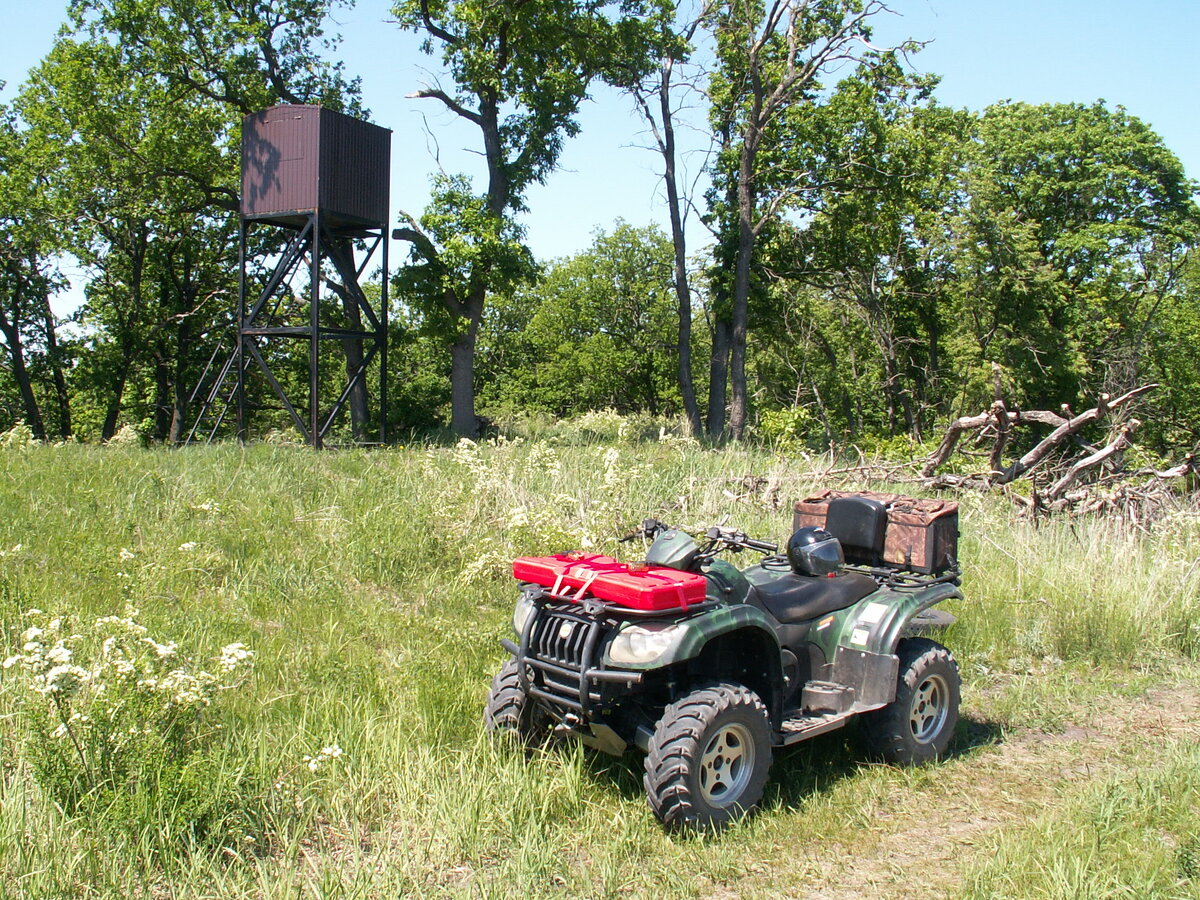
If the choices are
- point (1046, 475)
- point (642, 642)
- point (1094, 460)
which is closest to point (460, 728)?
point (642, 642)

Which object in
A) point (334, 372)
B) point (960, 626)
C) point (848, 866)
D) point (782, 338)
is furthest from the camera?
point (334, 372)

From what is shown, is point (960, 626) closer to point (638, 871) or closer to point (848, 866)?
point (848, 866)

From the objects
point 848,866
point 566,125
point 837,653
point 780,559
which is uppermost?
point 566,125

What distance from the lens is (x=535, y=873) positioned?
3758 mm

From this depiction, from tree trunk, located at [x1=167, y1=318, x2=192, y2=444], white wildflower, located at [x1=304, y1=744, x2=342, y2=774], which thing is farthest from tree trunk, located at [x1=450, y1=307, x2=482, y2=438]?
white wildflower, located at [x1=304, y1=744, x2=342, y2=774]

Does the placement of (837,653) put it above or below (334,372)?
below

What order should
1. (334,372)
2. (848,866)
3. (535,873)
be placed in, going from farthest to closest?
(334,372)
(848,866)
(535,873)

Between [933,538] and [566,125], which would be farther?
[566,125]

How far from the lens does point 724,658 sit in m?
4.75

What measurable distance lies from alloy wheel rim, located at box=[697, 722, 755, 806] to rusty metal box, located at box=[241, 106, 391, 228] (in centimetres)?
1242

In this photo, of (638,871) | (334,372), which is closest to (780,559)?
(638,871)

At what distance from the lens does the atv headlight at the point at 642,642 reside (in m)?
4.12

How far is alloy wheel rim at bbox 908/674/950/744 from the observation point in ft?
17.2

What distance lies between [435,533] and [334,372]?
29.2 meters
